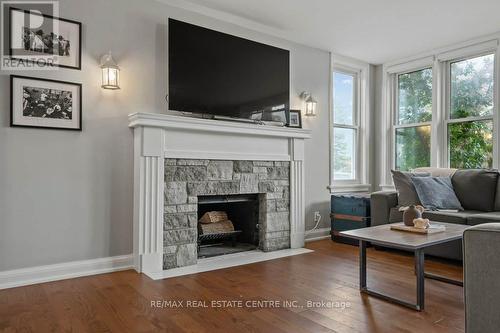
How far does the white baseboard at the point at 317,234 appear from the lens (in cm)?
421

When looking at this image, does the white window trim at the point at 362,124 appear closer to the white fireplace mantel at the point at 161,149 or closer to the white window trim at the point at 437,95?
the white window trim at the point at 437,95

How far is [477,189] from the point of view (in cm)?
360

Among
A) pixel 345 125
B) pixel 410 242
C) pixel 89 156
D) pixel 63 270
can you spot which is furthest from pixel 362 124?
pixel 63 270

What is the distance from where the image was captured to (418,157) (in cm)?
473

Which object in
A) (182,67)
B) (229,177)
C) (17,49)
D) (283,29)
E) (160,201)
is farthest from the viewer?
(283,29)

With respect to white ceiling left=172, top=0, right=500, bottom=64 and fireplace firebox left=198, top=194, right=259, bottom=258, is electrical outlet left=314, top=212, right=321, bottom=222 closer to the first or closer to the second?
fireplace firebox left=198, top=194, right=259, bottom=258

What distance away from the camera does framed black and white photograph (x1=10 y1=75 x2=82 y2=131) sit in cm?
253

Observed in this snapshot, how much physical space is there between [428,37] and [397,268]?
2.71m

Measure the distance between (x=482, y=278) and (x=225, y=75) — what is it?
2.64 metres

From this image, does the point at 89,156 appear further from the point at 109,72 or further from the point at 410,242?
the point at 410,242

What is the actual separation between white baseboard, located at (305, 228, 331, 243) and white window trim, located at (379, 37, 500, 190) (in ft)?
3.97

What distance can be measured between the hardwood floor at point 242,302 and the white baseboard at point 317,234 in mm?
1143

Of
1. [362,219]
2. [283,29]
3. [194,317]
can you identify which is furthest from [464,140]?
[194,317]

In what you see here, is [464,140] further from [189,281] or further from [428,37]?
[189,281]
